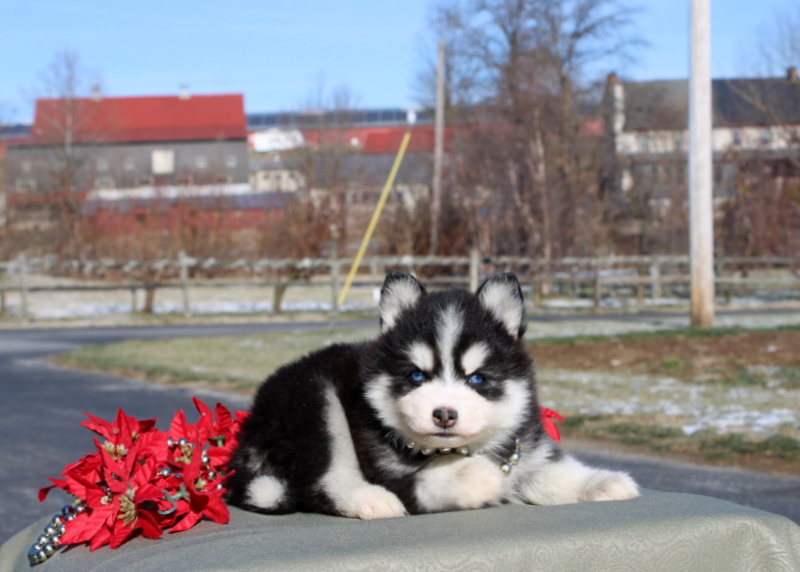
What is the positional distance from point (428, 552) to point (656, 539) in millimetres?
699

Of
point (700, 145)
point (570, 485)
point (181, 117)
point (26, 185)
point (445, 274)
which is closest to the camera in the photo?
point (570, 485)

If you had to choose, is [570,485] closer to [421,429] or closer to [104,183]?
[421,429]

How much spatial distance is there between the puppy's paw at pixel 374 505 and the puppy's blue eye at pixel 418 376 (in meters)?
0.39

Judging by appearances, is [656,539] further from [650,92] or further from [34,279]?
[650,92]

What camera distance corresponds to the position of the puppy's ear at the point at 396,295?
2684mm

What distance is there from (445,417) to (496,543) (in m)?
0.39

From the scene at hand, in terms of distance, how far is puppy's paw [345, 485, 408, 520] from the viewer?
2.53 meters

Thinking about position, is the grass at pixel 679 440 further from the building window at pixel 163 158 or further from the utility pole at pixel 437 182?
the building window at pixel 163 158

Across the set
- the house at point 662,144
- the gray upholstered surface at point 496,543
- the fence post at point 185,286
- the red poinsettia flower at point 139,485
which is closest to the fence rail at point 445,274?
the fence post at point 185,286

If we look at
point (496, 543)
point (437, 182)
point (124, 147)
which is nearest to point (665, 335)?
point (496, 543)

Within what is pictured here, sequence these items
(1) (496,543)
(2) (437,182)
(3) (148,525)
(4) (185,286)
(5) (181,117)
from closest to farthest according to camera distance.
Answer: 1. (1) (496,543)
2. (3) (148,525)
3. (4) (185,286)
4. (2) (437,182)
5. (5) (181,117)

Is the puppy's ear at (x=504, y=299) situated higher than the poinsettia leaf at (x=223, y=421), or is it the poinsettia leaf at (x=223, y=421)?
the puppy's ear at (x=504, y=299)

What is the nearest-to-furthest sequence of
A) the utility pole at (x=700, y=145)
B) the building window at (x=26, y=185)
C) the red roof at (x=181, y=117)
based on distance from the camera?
the utility pole at (x=700, y=145), the building window at (x=26, y=185), the red roof at (x=181, y=117)

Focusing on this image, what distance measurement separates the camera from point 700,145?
14203 mm
